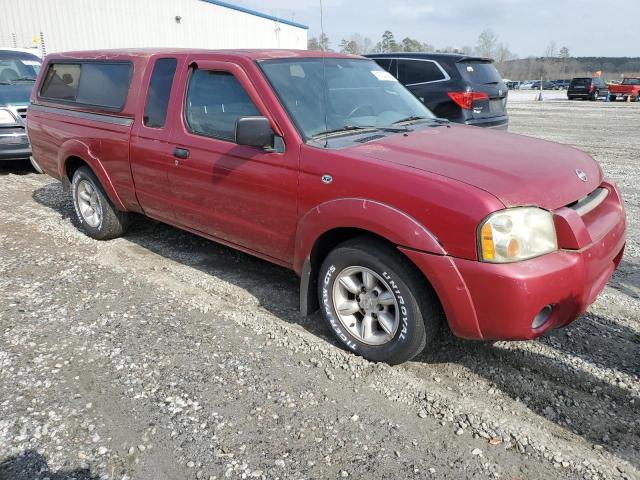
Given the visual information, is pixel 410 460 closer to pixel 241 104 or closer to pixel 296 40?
pixel 241 104

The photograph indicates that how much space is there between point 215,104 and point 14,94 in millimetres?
6875

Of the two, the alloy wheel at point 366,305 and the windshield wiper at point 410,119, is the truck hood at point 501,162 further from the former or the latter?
the alloy wheel at point 366,305

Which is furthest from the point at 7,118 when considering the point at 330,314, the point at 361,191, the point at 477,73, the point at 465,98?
the point at 361,191

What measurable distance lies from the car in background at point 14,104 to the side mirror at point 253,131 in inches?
222

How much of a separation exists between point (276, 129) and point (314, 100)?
0.42m

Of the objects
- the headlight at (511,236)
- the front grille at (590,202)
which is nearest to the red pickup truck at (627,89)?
the front grille at (590,202)

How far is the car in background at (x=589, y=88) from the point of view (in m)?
33.2

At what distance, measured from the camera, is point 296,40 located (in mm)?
39875

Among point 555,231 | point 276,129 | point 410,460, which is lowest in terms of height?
point 410,460

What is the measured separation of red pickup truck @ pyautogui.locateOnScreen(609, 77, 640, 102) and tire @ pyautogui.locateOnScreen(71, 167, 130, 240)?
1349 inches

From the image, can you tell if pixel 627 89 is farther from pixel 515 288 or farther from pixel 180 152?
pixel 515 288

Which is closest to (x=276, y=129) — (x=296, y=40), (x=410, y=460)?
(x=410, y=460)

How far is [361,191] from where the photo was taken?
9.80ft

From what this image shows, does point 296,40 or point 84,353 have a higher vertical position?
point 296,40
